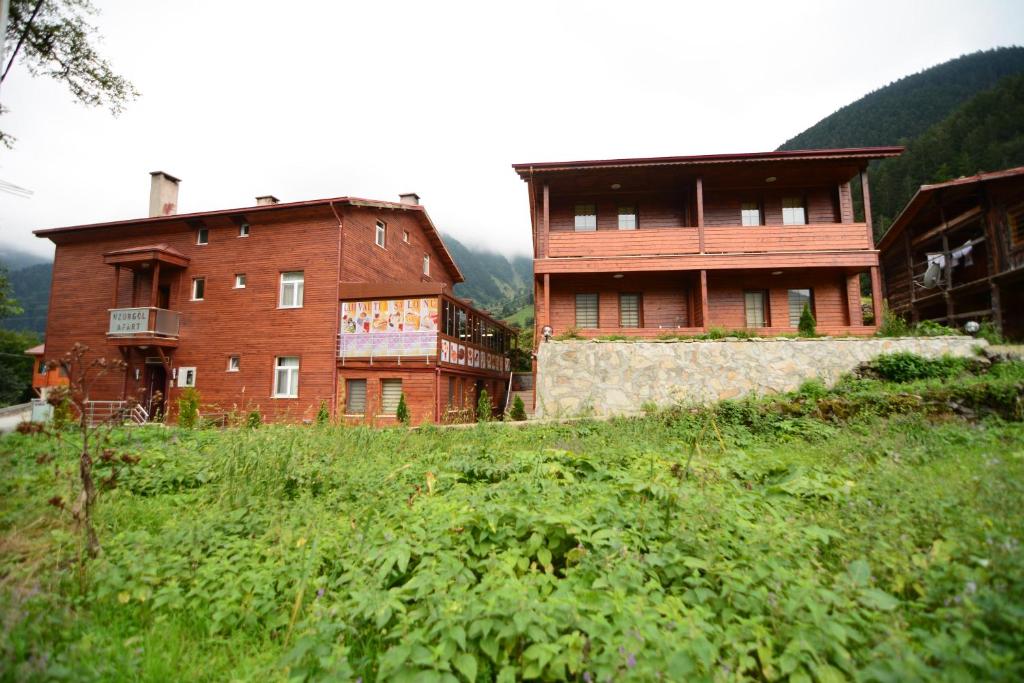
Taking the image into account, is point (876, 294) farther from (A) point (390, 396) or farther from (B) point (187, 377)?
Result: (B) point (187, 377)

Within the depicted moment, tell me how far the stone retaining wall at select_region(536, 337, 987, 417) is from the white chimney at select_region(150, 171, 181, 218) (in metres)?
20.6

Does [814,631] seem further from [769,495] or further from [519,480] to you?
[519,480]

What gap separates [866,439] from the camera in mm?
6246

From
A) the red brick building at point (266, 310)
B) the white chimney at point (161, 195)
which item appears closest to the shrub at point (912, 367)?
the red brick building at point (266, 310)

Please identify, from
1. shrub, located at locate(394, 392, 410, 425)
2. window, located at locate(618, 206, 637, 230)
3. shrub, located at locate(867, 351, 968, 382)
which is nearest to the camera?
shrub, located at locate(867, 351, 968, 382)

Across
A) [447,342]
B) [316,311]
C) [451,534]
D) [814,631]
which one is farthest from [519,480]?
[316,311]

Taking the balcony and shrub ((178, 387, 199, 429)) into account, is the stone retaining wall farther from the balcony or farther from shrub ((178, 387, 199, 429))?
the balcony

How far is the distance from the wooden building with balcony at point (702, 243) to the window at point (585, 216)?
1.5 inches

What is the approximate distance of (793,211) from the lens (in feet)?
55.4

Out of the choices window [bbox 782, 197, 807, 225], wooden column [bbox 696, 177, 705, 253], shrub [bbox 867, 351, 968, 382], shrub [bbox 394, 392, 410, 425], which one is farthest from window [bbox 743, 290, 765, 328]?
shrub [bbox 394, 392, 410, 425]

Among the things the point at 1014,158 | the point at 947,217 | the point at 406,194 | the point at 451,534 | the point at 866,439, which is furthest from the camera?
the point at 1014,158

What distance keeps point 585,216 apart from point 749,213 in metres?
6.06

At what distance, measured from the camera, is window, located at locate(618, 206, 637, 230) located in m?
17.5

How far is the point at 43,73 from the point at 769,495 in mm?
18058
